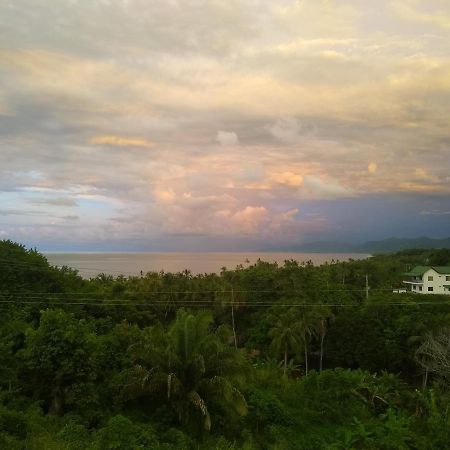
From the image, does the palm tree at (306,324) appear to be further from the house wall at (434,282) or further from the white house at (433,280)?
the house wall at (434,282)

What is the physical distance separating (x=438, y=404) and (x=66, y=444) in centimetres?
1555

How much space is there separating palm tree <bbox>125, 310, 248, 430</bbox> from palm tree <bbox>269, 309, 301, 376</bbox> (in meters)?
14.3

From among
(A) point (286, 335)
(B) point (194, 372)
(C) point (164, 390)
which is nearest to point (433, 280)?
(A) point (286, 335)

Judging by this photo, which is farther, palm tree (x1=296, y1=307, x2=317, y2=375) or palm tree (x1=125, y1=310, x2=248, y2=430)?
palm tree (x1=296, y1=307, x2=317, y2=375)

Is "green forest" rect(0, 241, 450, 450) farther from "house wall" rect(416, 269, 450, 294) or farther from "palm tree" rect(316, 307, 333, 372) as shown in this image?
"house wall" rect(416, 269, 450, 294)

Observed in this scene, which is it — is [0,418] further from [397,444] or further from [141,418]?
[397,444]

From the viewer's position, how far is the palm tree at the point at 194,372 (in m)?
15.4

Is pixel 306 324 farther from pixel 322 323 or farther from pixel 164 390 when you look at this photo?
pixel 164 390

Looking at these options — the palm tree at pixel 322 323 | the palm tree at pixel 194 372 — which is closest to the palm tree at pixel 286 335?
the palm tree at pixel 322 323

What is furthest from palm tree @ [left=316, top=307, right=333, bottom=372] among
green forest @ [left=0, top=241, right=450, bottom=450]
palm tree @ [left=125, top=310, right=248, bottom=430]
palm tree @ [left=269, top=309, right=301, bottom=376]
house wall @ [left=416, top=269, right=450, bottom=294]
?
house wall @ [left=416, top=269, right=450, bottom=294]

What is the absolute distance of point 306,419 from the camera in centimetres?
1844

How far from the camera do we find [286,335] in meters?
30.8

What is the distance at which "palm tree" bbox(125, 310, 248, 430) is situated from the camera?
50.4 ft

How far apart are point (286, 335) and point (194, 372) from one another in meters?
15.9
